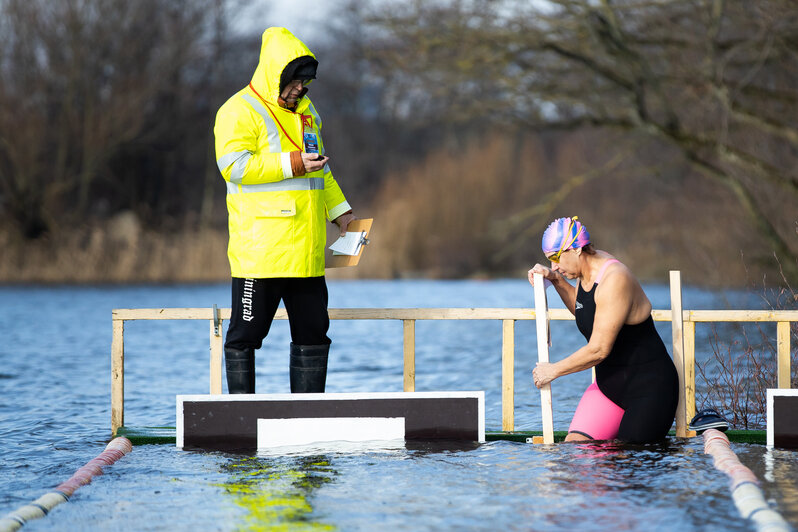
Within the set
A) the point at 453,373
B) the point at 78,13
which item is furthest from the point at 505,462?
the point at 78,13

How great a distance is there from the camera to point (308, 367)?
5.83m

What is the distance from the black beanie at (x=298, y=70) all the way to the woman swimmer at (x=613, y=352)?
150cm

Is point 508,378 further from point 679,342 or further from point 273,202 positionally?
point 273,202

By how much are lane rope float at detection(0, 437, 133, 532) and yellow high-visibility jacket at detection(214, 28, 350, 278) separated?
3.86 ft

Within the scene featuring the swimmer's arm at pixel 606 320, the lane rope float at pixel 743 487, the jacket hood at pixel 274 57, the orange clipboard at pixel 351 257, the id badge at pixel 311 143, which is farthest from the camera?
the orange clipboard at pixel 351 257

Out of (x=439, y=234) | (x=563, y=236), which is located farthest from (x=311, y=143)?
(x=439, y=234)

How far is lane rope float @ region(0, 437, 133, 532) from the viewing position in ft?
13.7

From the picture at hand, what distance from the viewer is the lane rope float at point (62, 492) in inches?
164

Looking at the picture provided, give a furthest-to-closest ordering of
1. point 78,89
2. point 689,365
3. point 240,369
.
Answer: point 78,89 < point 689,365 < point 240,369

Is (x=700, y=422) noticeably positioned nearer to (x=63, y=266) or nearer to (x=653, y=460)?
(x=653, y=460)

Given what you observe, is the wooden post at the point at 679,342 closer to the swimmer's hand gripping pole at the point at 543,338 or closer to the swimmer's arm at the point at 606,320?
the swimmer's arm at the point at 606,320

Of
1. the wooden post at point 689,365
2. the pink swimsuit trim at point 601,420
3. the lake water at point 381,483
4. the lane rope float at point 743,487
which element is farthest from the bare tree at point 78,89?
the lane rope float at point 743,487

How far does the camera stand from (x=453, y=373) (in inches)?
517

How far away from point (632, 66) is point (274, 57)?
8.48 meters
